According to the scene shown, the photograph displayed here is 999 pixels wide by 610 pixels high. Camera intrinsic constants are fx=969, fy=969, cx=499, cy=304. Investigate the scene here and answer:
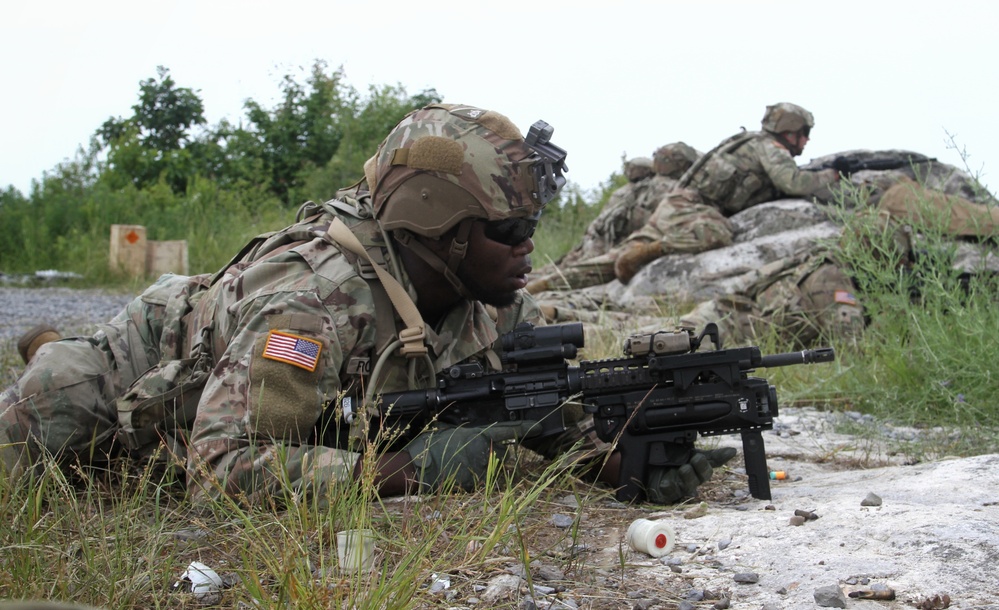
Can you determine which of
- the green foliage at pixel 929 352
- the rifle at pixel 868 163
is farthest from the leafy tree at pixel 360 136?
the green foliage at pixel 929 352

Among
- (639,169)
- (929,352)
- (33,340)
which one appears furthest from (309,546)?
(639,169)

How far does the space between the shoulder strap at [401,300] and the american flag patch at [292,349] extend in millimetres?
323

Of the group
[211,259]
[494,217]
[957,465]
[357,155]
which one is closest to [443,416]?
[494,217]

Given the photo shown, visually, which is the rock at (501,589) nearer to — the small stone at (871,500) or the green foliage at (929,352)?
the small stone at (871,500)

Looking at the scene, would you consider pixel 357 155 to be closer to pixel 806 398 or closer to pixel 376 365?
pixel 806 398

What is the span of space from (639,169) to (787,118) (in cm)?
315

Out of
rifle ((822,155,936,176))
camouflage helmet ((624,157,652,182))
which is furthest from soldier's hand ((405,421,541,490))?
camouflage helmet ((624,157,652,182))

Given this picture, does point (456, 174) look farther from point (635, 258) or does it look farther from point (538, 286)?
point (635, 258)

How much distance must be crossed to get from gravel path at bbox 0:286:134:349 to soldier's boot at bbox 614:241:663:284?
4663mm

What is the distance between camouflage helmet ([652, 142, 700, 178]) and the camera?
37.6ft

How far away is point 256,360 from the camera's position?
2.76 meters

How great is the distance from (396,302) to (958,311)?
2782mm

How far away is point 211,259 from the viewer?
10758mm

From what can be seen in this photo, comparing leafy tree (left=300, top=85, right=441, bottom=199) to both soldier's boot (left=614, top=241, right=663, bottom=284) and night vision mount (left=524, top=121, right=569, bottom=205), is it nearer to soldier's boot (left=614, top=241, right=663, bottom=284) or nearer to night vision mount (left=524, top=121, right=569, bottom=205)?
soldier's boot (left=614, top=241, right=663, bottom=284)
